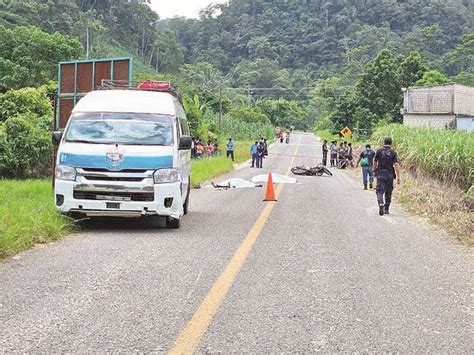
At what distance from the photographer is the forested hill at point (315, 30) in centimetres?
12231

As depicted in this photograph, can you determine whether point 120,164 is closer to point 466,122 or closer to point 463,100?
point 466,122

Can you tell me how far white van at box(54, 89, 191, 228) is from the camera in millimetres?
8977

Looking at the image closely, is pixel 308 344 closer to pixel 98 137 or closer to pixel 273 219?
pixel 98 137

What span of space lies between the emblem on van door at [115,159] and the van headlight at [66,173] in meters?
0.58

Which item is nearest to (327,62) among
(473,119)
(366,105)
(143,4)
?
(143,4)

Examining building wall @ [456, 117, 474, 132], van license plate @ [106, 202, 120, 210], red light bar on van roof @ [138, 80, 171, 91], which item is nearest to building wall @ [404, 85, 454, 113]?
→ building wall @ [456, 117, 474, 132]

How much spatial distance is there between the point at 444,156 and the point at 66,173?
1206cm

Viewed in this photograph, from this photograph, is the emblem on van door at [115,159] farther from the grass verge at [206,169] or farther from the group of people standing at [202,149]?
the group of people standing at [202,149]

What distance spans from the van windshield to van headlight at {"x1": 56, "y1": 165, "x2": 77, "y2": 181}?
22.6 inches

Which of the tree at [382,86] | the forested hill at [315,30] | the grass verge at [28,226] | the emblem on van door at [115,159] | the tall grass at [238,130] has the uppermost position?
the forested hill at [315,30]

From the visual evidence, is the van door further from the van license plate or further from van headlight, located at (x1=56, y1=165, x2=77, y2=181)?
van headlight, located at (x1=56, y1=165, x2=77, y2=181)

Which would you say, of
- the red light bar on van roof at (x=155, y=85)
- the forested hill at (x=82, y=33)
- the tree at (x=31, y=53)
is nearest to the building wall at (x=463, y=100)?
the forested hill at (x=82, y=33)

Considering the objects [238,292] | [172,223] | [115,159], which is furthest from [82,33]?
[238,292]

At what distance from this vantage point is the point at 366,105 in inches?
2370
